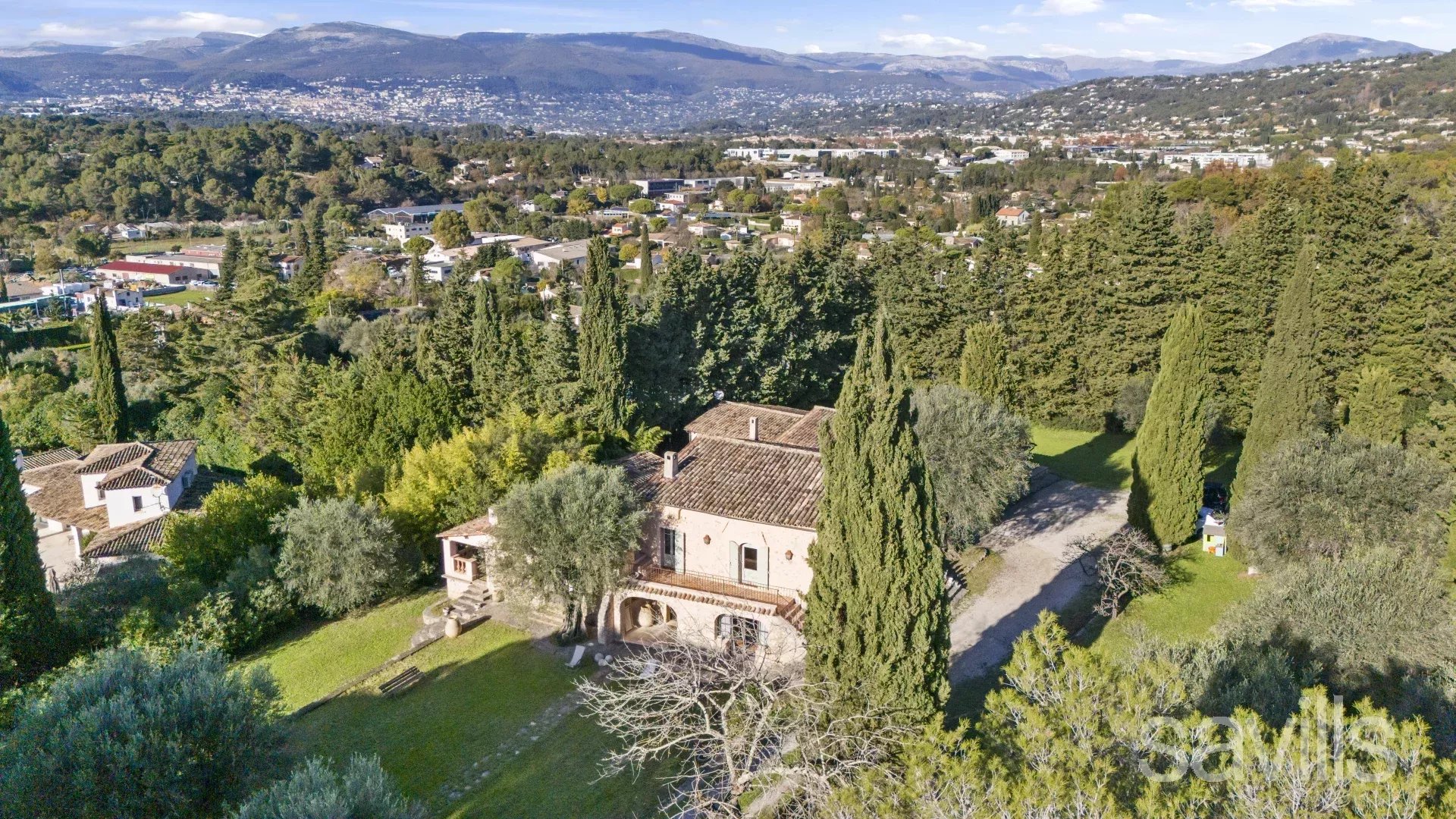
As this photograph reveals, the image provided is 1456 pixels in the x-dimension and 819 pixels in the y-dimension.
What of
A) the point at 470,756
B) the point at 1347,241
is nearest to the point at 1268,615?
the point at 470,756

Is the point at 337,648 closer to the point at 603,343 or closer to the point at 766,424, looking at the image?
the point at 603,343

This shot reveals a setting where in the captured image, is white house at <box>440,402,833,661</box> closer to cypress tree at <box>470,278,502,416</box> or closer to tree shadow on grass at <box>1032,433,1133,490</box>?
cypress tree at <box>470,278,502,416</box>

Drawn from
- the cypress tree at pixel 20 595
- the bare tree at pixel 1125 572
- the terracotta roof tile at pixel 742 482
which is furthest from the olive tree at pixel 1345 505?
the cypress tree at pixel 20 595

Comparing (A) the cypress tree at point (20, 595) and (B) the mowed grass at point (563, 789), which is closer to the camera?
(B) the mowed grass at point (563, 789)

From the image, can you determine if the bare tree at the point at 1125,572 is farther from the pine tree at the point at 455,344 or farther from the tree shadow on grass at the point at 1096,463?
the pine tree at the point at 455,344

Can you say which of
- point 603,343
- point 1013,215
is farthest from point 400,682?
point 1013,215

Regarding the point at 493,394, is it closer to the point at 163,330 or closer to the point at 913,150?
the point at 163,330
